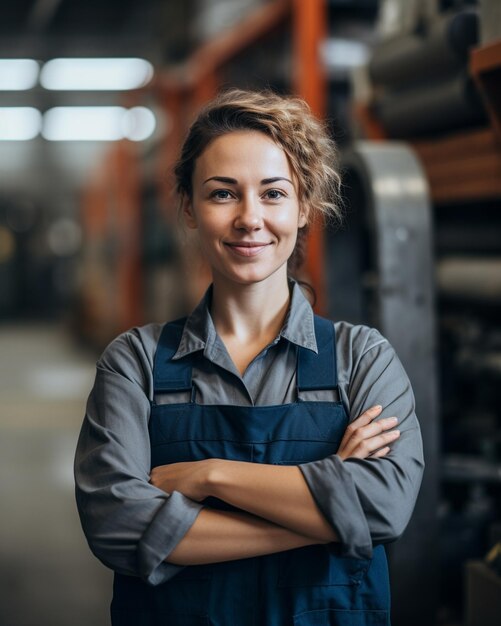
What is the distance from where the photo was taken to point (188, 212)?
1935mm

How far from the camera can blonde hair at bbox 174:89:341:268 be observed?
1769mm

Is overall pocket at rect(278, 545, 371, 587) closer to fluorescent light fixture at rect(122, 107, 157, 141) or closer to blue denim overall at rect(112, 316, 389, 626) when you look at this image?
blue denim overall at rect(112, 316, 389, 626)

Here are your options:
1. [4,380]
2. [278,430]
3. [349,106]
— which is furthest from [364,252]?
[4,380]

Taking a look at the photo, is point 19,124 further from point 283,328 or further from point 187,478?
point 187,478

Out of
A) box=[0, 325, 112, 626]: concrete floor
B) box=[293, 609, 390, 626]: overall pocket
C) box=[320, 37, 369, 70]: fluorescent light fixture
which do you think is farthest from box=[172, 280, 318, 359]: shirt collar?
box=[320, 37, 369, 70]: fluorescent light fixture

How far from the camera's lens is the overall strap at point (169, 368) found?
1772mm

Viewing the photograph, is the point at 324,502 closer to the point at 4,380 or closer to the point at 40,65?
the point at 4,380

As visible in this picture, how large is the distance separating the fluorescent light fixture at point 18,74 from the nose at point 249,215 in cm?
2016

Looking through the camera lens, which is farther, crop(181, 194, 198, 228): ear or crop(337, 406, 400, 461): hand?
crop(181, 194, 198, 228): ear

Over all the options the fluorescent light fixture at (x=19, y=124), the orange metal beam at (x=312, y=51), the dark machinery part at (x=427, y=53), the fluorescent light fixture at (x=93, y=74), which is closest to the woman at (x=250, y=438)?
the dark machinery part at (x=427, y=53)

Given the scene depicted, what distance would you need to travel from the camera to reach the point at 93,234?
16.0 metres

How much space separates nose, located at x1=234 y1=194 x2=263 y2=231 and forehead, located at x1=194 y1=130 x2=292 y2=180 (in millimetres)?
48

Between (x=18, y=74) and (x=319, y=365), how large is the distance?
2089 cm

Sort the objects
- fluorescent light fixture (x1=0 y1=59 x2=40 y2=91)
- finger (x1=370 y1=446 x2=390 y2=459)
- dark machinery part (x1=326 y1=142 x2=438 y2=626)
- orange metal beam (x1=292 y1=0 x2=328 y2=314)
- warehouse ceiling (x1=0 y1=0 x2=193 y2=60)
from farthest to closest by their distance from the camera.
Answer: fluorescent light fixture (x1=0 y1=59 x2=40 y2=91)
warehouse ceiling (x1=0 y1=0 x2=193 y2=60)
orange metal beam (x1=292 y1=0 x2=328 y2=314)
dark machinery part (x1=326 y1=142 x2=438 y2=626)
finger (x1=370 y1=446 x2=390 y2=459)
